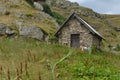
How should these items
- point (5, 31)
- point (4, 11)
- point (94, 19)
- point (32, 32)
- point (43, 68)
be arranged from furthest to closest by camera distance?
point (94, 19)
point (4, 11)
point (32, 32)
point (5, 31)
point (43, 68)

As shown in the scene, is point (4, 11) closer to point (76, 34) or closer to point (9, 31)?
point (9, 31)

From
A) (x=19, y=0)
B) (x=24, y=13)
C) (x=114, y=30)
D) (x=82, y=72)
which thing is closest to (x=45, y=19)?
(x=24, y=13)

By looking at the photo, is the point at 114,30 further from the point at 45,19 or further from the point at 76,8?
the point at 45,19

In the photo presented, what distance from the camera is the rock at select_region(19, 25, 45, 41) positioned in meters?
44.9

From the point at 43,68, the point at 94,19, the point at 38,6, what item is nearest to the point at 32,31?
the point at 38,6

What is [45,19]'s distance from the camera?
2048 inches

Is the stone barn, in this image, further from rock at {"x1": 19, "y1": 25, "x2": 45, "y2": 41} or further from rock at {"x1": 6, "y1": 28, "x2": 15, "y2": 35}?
rock at {"x1": 6, "y1": 28, "x2": 15, "y2": 35}

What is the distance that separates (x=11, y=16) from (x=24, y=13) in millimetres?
2021

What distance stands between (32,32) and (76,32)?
5.60 m

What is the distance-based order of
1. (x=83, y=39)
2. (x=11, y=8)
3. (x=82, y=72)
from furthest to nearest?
(x=11, y=8) < (x=83, y=39) < (x=82, y=72)

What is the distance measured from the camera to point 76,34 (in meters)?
45.1

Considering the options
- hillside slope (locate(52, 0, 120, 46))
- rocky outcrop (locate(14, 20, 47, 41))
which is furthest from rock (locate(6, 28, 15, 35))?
hillside slope (locate(52, 0, 120, 46))

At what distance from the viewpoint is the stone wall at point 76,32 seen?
44.1 meters

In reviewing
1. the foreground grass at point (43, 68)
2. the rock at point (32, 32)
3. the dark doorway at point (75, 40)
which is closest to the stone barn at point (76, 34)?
the dark doorway at point (75, 40)
